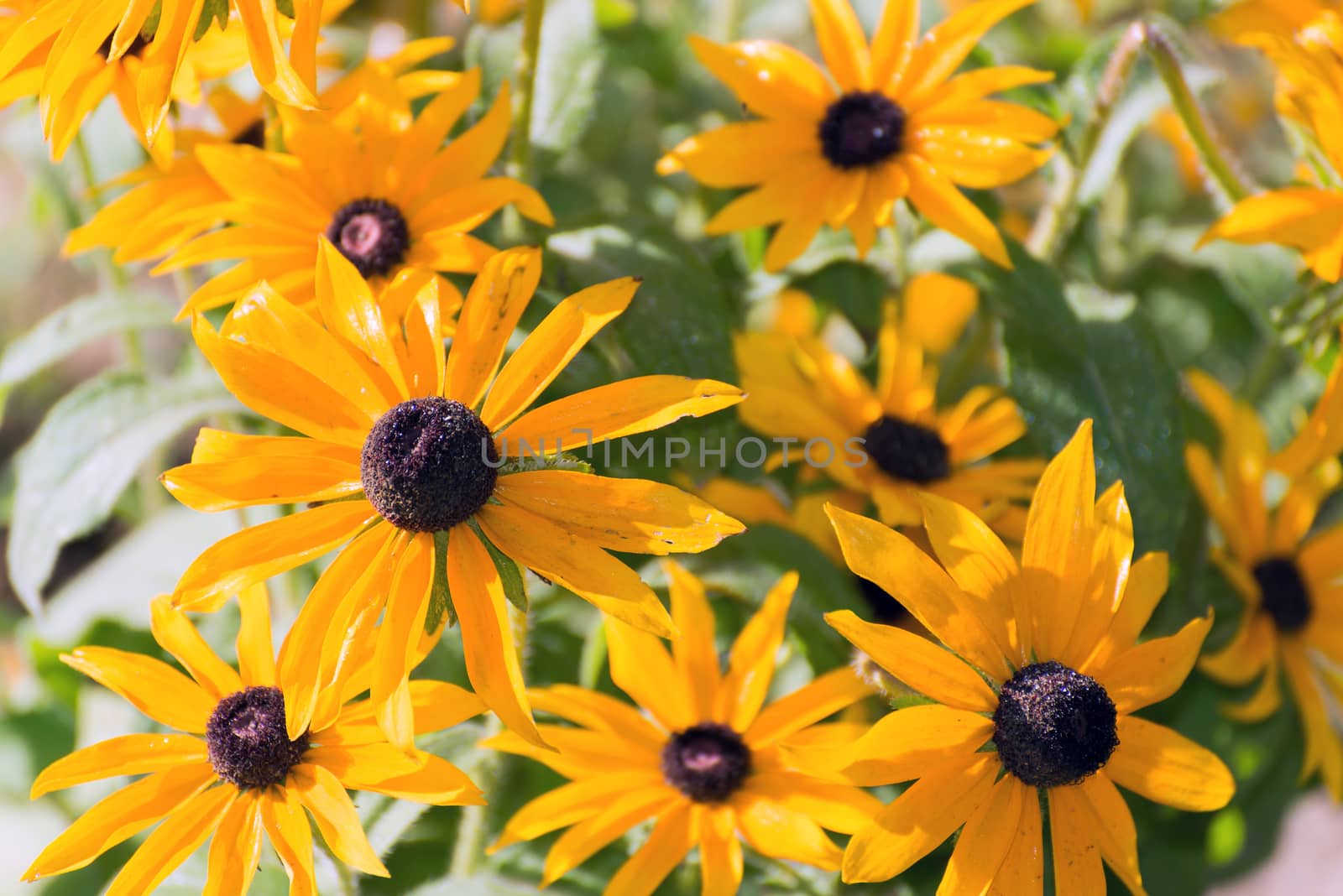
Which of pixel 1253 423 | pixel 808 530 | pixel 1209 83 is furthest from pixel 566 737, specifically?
pixel 1209 83

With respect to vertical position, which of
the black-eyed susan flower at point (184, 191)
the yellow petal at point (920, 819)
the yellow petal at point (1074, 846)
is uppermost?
the black-eyed susan flower at point (184, 191)

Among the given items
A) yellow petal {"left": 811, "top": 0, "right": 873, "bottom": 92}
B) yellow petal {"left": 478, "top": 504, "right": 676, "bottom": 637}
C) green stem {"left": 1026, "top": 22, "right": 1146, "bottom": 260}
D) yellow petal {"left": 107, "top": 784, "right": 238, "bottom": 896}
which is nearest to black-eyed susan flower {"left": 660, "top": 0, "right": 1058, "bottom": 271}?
yellow petal {"left": 811, "top": 0, "right": 873, "bottom": 92}

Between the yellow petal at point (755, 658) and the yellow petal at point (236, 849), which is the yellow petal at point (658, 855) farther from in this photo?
the yellow petal at point (236, 849)

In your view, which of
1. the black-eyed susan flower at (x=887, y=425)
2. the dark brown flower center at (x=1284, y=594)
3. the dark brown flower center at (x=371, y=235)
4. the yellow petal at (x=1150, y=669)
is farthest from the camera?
the dark brown flower center at (x=1284, y=594)

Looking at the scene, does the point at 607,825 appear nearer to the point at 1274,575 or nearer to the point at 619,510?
the point at 619,510

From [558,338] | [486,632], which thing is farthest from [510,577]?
[558,338]

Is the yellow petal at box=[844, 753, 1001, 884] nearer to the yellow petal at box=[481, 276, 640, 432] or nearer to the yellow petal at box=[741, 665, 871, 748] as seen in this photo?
the yellow petal at box=[741, 665, 871, 748]

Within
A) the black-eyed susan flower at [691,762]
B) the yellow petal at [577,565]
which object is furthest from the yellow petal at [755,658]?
the yellow petal at [577,565]
